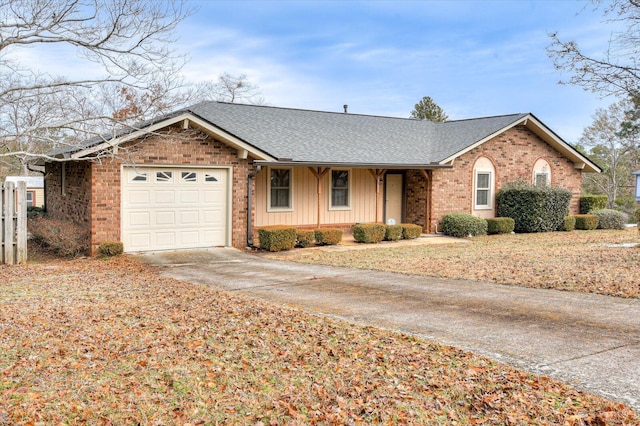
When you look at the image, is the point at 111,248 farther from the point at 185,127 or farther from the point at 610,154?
the point at 610,154

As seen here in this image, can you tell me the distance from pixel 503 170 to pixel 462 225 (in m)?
3.84

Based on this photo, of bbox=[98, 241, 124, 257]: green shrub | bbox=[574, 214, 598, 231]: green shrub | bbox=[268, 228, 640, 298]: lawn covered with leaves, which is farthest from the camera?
bbox=[574, 214, 598, 231]: green shrub

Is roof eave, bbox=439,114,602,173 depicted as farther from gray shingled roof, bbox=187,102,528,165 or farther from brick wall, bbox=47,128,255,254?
brick wall, bbox=47,128,255,254

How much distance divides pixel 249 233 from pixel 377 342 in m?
10.5

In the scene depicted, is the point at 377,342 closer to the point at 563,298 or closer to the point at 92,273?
the point at 563,298

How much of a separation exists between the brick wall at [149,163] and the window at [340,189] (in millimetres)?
4734

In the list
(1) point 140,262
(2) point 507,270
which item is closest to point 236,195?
(1) point 140,262

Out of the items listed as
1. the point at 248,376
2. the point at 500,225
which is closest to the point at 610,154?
the point at 500,225

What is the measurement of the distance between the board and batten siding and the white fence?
23.6ft

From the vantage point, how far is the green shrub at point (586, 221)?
23703 mm

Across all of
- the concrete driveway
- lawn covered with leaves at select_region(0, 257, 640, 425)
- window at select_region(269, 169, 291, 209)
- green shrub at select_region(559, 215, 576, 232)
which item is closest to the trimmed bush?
window at select_region(269, 169, 291, 209)

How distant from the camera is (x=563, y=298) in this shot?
8.75m

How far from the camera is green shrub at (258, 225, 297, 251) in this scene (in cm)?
1609

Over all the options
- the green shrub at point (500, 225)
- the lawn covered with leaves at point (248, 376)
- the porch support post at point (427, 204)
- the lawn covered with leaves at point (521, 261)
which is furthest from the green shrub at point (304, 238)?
the lawn covered with leaves at point (248, 376)
